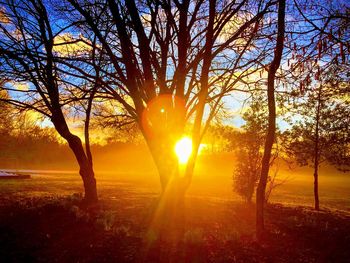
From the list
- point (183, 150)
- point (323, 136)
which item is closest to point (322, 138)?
point (323, 136)

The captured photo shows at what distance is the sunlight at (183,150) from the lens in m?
8.62

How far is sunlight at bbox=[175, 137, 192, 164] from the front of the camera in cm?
862

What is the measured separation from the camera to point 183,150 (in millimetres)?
9398

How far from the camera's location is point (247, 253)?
6.25 meters

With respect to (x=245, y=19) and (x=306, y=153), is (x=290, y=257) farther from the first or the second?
(x=306, y=153)

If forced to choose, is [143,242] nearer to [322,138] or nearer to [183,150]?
[183,150]

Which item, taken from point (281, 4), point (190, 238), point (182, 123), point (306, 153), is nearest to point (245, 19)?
point (281, 4)

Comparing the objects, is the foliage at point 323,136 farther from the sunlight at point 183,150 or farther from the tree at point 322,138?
the sunlight at point 183,150

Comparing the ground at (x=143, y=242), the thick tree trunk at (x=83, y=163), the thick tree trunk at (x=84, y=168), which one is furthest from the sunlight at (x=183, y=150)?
the thick tree trunk at (x=84, y=168)

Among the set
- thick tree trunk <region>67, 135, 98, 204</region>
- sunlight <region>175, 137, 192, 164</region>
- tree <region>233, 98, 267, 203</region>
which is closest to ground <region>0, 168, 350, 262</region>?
sunlight <region>175, 137, 192, 164</region>

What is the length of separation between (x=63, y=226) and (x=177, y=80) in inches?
191

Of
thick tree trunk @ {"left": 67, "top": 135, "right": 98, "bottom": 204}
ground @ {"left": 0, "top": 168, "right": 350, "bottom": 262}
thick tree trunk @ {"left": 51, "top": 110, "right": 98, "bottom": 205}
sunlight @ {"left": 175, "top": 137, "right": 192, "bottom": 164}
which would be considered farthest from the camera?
thick tree trunk @ {"left": 67, "top": 135, "right": 98, "bottom": 204}

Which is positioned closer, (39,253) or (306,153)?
(39,253)

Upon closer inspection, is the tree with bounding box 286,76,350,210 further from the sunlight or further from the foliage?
the sunlight
